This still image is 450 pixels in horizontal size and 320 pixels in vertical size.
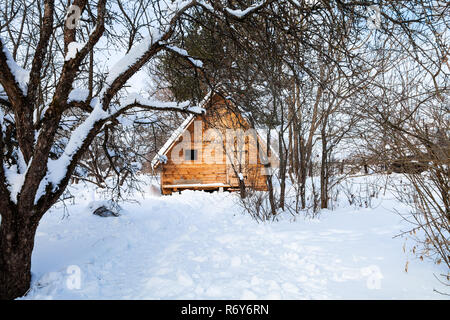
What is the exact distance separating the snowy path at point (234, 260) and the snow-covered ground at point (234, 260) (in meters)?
0.01

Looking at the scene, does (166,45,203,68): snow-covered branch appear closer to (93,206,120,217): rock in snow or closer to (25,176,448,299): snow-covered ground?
(25,176,448,299): snow-covered ground

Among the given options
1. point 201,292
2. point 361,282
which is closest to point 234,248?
point 201,292

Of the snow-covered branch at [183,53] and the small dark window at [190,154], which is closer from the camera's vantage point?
the snow-covered branch at [183,53]

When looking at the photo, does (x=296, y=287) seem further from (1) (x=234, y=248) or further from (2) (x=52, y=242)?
(2) (x=52, y=242)

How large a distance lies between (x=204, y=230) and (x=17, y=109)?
3.96 m

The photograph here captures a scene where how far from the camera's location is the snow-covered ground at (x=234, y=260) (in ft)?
8.62

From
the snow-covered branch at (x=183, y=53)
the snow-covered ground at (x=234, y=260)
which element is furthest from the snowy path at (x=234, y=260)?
the snow-covered branch at (x=183, y=53)

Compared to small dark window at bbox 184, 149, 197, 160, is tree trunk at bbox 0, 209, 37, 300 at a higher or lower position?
lower

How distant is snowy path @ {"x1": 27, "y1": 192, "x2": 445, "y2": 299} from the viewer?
2.62m

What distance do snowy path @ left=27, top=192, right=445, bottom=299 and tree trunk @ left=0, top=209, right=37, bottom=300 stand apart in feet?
0.71

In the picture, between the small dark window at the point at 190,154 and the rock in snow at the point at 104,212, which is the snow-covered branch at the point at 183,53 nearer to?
the rock in snow at the point at 104,212

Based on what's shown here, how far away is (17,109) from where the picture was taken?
2971 millimetres

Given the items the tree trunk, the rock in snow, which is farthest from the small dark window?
the tree trunk

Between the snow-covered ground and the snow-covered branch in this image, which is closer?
the snow-covered ground
